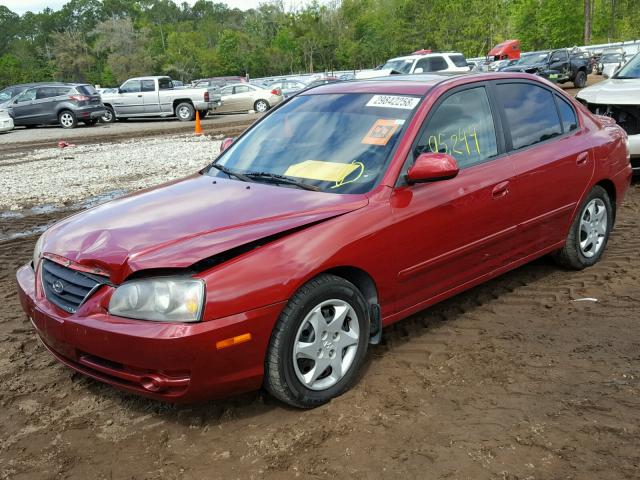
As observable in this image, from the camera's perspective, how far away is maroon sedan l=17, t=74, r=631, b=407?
10.1 feet

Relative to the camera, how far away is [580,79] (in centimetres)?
2898

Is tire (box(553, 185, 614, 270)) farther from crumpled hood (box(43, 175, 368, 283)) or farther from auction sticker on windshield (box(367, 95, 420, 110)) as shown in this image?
crumpled hood (box(43, 175, 368, 283))

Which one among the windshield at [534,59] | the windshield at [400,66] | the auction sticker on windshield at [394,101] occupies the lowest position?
the auction sticker on windshield at [394,101]

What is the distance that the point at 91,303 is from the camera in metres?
3.18

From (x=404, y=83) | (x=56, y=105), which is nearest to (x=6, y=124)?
(x=56, y=105)

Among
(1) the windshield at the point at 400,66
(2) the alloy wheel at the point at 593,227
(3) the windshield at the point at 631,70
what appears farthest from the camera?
(1) the windshield at the point at 400,66

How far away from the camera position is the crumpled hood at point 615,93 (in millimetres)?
8281

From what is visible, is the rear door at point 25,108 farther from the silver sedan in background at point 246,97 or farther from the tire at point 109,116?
the silver sedan in background at point 246,97

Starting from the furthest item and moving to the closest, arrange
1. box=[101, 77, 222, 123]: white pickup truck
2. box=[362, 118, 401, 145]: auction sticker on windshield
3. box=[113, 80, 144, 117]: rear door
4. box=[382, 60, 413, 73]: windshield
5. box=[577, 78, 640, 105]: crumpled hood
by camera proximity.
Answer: box=[113, 80, 144, 117]: rear door
box=[101, 77, 222, 123]: white pickup truck
box=[382, 60, 413, 73]: windshield
box=[577, 78, 640, 105]: crumpled hood
box=[362, 118, 401, 145]: auction sticker on windshield

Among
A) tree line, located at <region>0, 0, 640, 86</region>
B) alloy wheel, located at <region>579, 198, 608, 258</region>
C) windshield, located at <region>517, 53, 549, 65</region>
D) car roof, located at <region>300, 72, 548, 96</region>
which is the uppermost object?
tree line, located at <region>0, 0, 640, 86</region>

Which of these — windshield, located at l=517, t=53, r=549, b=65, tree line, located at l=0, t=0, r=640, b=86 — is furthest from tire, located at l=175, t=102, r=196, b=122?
tree line, located at l=0, t=0, r=640, b=86

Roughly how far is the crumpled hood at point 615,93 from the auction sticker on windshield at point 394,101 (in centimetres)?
527

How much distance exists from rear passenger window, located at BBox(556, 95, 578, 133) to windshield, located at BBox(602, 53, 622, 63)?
124 feet

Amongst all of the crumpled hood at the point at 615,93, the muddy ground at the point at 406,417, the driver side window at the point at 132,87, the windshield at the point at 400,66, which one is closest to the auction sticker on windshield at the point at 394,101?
the muddy ground at the point at 406,417
